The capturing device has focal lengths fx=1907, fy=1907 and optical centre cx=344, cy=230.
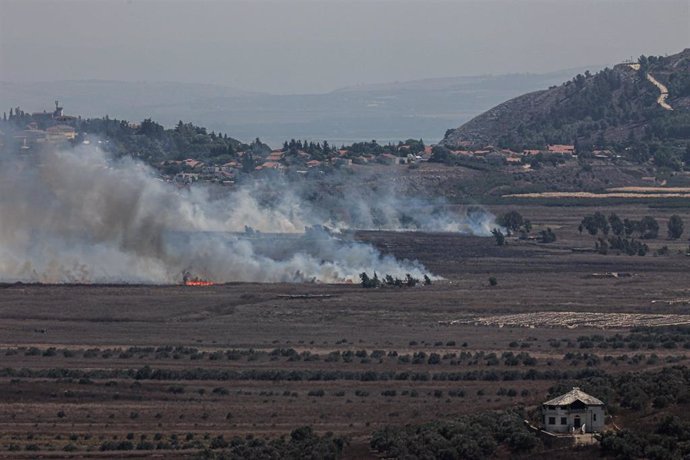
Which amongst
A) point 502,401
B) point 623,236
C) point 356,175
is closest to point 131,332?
point 502,401

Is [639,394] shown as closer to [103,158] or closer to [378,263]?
[378,263]

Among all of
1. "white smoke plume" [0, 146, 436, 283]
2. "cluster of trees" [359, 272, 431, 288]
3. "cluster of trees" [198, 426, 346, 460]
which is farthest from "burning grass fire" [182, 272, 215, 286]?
"cluster of trees" [198, 426, 346, 460]

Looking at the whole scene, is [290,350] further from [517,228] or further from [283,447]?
[517,228]

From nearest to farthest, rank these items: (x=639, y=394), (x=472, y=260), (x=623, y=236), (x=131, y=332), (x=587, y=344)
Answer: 1. (x=639, y=394)
2. (x=587, y=344)
3. (x=131, y=332)
4. (x=472, y=260)
5. (x=623, y=236)

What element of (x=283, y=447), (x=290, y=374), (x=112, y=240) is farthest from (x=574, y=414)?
(x=112, y=240)

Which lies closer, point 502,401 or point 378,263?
point 502,401

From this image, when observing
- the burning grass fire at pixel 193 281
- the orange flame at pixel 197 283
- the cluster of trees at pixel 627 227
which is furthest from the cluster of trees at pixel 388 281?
the cluster of trees at pixel 627 227

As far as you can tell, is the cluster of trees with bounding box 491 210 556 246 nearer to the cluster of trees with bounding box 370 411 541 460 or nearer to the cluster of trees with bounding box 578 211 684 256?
the cluster of trees with bounding box 578 211 684 256
